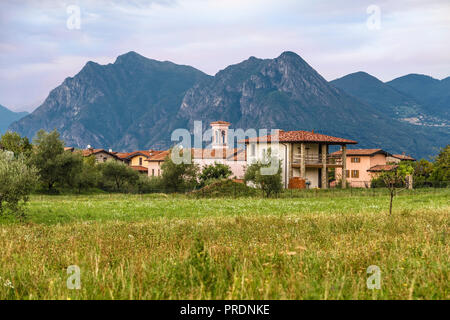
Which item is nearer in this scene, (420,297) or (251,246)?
(420,297)

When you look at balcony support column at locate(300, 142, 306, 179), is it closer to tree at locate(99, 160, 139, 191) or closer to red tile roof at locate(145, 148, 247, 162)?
red tile roof at locate(145, 148, 247, 162)

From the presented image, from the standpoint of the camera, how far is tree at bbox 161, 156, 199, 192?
207ft

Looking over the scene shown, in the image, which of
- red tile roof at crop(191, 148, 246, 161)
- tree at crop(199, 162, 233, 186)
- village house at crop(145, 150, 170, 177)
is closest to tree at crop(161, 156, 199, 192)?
tree at crop(199, 162, 233, 186)

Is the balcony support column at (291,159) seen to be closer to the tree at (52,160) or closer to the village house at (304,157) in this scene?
the village house at (304,157)

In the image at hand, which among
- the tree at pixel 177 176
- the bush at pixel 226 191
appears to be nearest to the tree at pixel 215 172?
the tree at pixel 177 176

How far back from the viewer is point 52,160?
194ft

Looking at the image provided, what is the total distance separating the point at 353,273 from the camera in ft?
25.2

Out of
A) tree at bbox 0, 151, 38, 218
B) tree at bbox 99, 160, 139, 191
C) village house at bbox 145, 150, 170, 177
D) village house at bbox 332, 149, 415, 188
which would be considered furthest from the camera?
village house at bbox 145, 150, 170, 177

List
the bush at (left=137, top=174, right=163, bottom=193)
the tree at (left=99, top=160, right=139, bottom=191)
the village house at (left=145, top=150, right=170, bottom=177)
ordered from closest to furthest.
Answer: the bush at (left=137, top=174, right=163, bottom=193)
the tree at (left=99, top=160, right=139, bottom=191)
the village house at (left=145, top=150, right=170, bottom=177)

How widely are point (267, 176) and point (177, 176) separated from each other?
23.4 m

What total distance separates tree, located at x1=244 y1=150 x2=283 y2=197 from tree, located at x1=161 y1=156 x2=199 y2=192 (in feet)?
66.3
